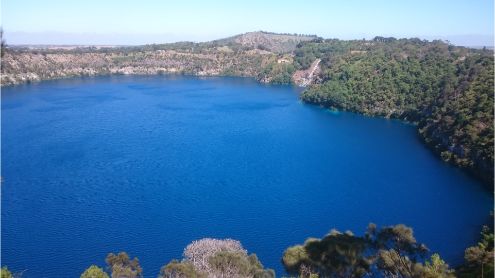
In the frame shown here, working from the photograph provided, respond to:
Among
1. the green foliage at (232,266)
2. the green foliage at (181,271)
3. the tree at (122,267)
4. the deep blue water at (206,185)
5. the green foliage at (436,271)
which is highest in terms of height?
the green foliage at (436,271)

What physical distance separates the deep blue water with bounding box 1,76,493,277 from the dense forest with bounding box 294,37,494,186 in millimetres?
3154

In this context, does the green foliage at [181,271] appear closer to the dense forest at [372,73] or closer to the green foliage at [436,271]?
the green foliage at [436,271]

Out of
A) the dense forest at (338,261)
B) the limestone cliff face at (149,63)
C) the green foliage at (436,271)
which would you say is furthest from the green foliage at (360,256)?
the limestone cliff face at (149,63)

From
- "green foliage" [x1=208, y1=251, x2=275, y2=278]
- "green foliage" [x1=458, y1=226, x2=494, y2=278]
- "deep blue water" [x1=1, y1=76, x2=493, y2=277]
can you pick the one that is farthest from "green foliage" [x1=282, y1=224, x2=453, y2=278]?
"deep blue water" [x1=1, y1=76, x2=493, y2=277]

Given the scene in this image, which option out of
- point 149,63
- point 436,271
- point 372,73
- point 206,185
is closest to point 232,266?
point 436,271

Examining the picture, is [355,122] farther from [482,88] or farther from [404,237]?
[404,237]

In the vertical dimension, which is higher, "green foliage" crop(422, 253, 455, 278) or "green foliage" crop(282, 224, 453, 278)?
"green foliage" crop(422, 253, 455, 278)

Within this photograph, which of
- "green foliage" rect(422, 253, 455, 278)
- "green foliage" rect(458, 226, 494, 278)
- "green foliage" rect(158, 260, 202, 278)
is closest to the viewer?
"green foliage" rect(422, 253, 455, 278)

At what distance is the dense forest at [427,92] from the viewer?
51.3 m

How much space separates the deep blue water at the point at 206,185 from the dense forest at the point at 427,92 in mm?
3154

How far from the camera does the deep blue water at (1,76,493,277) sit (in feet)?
110

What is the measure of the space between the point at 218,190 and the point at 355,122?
39.7 meters

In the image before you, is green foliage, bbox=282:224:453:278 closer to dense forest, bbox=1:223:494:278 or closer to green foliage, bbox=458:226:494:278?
dense forest, bbox=1:223:494:278

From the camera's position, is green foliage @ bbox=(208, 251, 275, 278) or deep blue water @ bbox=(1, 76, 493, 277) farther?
deep blue water @ bbox=(1, 76, 493, 277)
